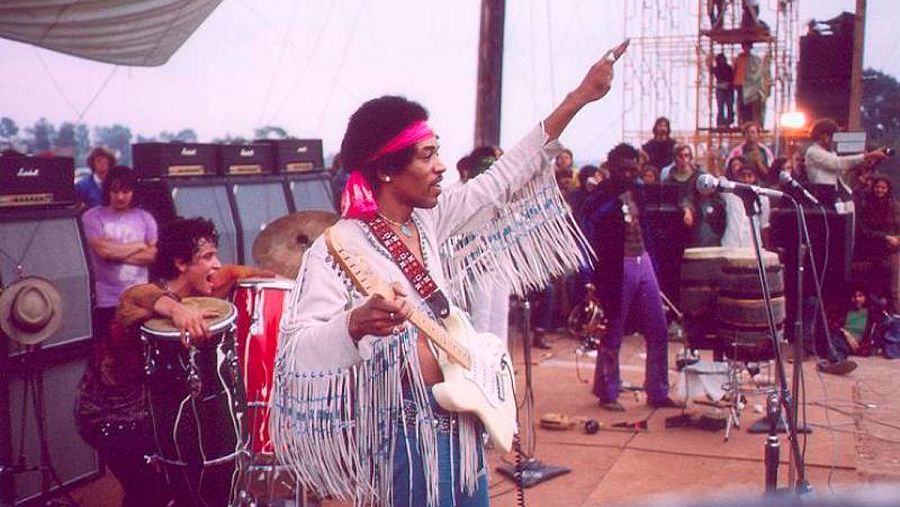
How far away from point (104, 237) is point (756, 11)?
593 inches

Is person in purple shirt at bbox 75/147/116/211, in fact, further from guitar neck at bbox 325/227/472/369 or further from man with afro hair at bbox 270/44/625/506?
guitar neck at bbox 325/227/472/369

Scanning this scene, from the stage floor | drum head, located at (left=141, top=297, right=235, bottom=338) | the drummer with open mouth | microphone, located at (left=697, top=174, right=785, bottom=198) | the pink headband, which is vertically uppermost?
the pink headband

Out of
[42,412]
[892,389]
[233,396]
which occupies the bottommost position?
[892,389]

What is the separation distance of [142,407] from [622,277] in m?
4.01

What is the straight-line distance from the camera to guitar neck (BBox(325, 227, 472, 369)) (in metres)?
2.55

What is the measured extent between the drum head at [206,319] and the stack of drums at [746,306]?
3475 millimetres

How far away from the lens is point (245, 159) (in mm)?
8906

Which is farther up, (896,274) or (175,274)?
(175,274)

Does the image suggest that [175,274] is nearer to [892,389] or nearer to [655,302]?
[655,302]

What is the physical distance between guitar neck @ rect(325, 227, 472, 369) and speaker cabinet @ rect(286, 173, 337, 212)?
674 centimetres

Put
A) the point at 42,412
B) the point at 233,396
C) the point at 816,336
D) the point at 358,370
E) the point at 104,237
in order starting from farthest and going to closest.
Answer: the point at 816,336
the point at 104,237
the point at 42,412
the point at 233,396
the point at 358,370

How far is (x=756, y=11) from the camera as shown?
18.5 metres

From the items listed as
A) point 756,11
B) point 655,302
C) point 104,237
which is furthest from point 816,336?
point 756,11

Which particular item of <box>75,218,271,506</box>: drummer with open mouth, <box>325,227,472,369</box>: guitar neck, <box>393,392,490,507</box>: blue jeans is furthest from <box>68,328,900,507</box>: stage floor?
<box>325,227,472,369</box>: guitar neck
